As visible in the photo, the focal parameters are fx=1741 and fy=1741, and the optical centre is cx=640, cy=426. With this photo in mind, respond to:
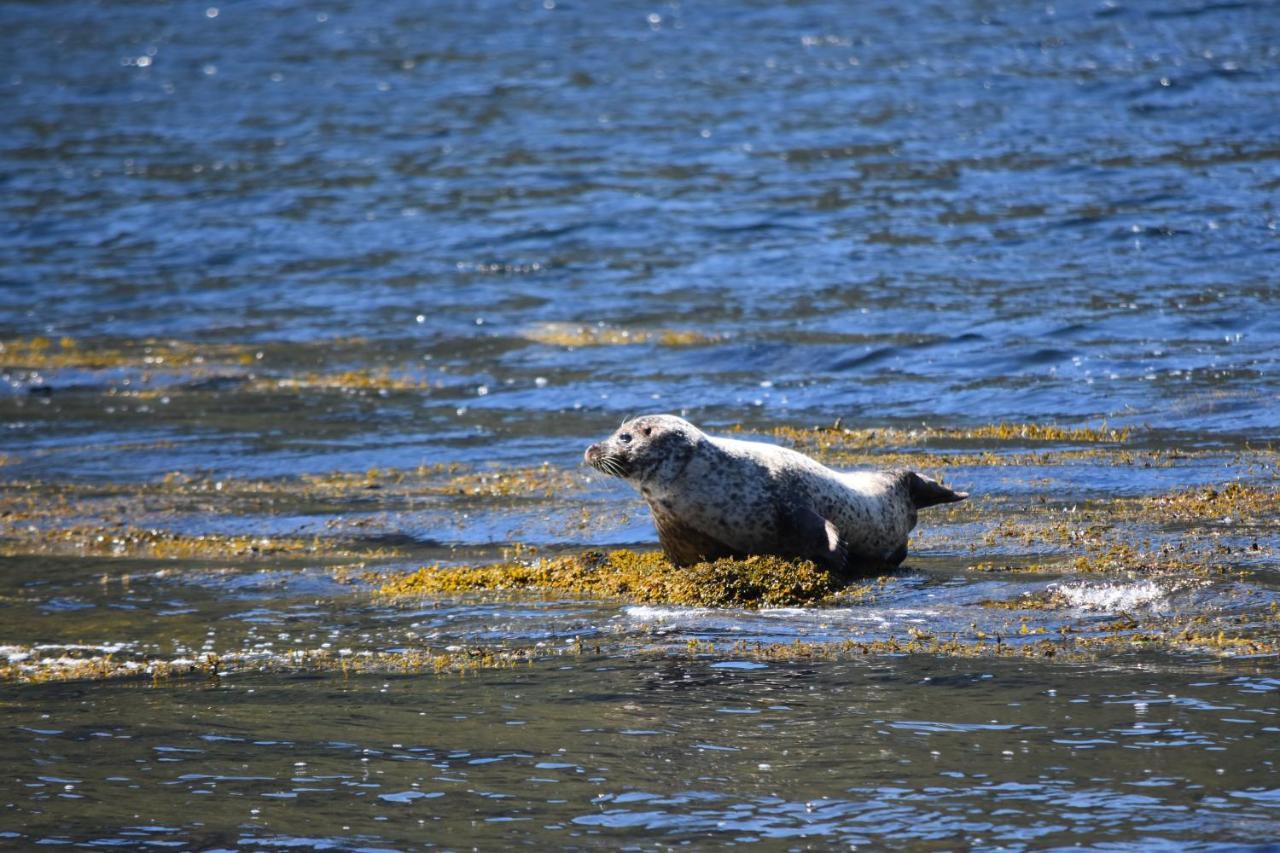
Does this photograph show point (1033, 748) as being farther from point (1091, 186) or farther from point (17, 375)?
point (1091, 186)

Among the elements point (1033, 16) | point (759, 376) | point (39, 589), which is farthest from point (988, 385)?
point (1033, 16)

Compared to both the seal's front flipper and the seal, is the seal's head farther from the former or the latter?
the seal's front flipper

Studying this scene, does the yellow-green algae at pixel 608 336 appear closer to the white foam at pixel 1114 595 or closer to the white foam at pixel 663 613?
the white foam at pixel 663 613

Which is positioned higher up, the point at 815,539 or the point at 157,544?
the point at 815,539

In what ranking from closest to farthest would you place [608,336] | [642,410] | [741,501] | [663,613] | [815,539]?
[663,613]
[815,539]
[741,501]
[642,410]
[608,336]

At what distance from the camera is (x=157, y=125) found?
1524 inches

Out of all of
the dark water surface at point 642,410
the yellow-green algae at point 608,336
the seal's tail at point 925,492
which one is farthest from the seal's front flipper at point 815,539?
the yellow-green algae at point 608,336

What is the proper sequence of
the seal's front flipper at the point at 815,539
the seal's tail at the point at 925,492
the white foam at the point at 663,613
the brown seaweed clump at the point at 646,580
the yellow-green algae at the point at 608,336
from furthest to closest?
the yellow-green algae at the point at 608,336, the seal's tail at the point at 925,492, the seal's front flipper at the point at 815,539, the brown seaweed clump at the point at 646,580, the white foam at the point at 663,613

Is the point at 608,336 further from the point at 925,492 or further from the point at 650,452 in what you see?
the point at 650,452

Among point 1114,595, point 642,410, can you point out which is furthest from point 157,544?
point 1114,595

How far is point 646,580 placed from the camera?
850 cm

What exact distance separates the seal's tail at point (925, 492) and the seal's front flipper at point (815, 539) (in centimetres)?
100

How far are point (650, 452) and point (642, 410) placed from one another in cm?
654

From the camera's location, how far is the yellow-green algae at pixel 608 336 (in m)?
18.4
